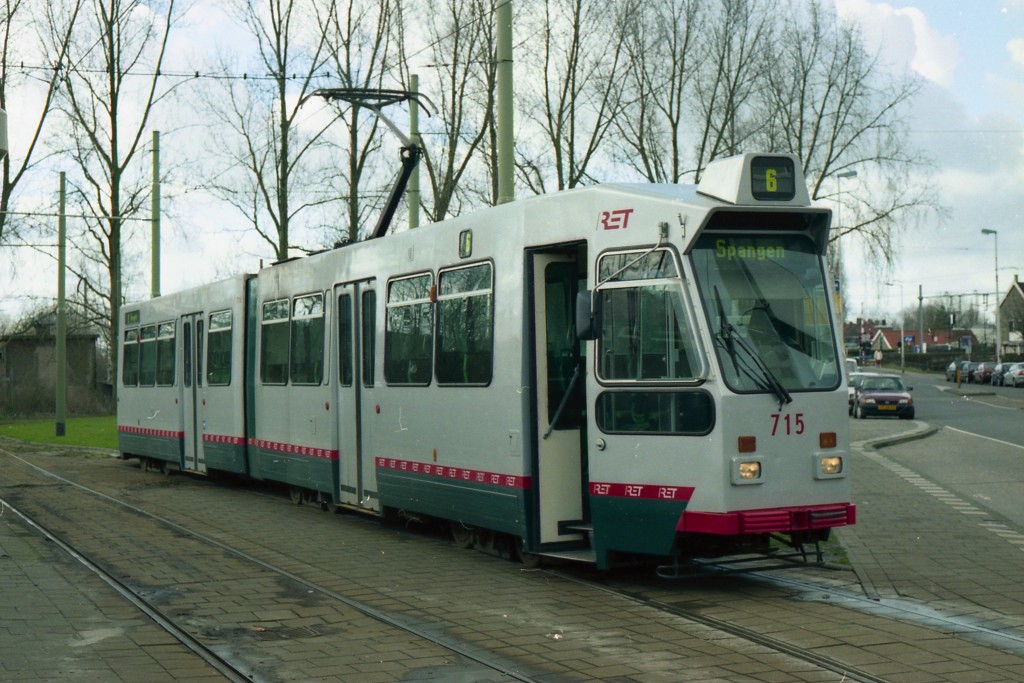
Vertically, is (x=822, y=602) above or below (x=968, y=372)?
below

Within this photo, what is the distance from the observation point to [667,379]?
30.9 feet

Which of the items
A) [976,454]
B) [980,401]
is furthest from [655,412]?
[980,401]

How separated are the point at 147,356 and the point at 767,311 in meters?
16.9

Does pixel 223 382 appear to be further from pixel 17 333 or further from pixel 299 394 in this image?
pixel 17 333

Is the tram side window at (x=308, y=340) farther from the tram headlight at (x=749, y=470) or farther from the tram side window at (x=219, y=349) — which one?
the tram headlight at (x=749, y=470)

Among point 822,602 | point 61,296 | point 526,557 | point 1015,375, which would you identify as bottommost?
point 822,602

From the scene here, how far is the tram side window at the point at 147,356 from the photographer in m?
→ 23.5

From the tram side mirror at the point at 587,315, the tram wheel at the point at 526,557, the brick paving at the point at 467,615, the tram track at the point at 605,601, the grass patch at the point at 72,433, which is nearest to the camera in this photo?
the brick paving at the point at 467,615

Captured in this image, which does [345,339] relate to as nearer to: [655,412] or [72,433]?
[655,412]

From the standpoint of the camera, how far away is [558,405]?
10.6 m

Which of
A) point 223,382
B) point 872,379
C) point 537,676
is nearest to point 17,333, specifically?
point 872,379

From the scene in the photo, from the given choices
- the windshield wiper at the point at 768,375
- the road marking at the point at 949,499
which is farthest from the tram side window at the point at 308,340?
the road marking at the point at 949,499

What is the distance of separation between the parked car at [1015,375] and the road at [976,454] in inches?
1032

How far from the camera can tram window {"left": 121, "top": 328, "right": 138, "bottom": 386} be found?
24.8 meters
